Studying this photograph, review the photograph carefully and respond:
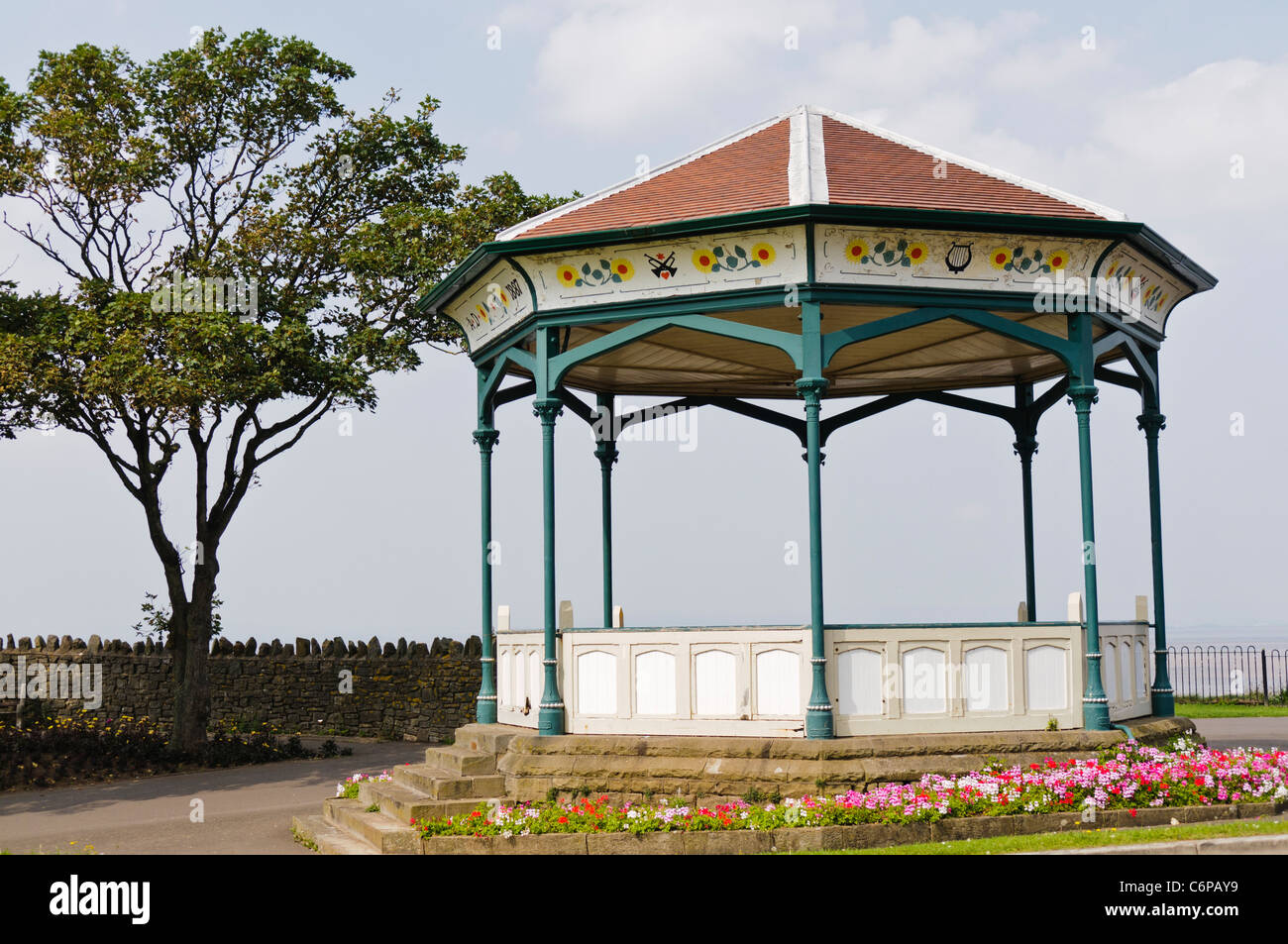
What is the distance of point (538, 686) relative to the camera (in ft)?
43.9

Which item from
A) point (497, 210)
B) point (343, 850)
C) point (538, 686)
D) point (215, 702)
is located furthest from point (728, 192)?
point (215, 702)

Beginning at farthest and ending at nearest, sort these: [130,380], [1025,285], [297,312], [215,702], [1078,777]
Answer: [215,702] < [297,312] < [130,380] < [1025,285] < [1078,777]

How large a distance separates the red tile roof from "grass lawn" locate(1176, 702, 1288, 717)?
50.3 feet

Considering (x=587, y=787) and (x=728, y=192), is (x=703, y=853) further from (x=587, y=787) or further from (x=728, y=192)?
(x=728, y=192)

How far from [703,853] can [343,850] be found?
3544mm

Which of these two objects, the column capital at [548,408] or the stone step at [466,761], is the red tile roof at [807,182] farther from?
the stone step at [466,761]

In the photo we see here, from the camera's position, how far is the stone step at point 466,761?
12781mm

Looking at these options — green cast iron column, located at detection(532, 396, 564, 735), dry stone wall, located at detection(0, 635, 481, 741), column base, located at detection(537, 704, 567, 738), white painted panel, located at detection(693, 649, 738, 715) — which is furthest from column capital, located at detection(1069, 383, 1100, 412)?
dry stone wall, located at detection(0, 635, 481, 741)

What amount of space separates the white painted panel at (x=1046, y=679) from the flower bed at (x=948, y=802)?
2.01 feet

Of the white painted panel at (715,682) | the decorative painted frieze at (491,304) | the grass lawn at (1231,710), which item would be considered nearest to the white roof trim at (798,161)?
the decorative painted frieze at (491,304)

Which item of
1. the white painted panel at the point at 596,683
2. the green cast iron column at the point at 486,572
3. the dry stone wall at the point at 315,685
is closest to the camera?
the white painted panel at the point at 596,683

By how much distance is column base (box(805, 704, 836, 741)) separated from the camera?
11.6 m

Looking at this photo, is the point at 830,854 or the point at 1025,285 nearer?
the point at 830,854

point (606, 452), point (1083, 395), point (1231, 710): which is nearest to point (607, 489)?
point (606, 452)
